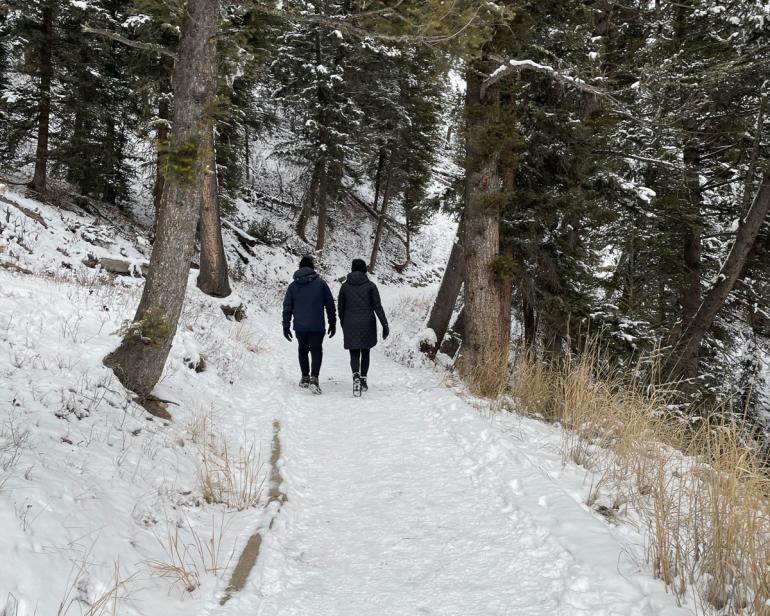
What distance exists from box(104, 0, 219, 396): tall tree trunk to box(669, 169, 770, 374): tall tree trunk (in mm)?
8914

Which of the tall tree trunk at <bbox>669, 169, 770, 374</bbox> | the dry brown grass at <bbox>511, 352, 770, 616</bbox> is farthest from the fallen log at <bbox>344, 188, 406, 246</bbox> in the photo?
the dry brown grass at <bbox>511, 352, 770, 616</bbox>

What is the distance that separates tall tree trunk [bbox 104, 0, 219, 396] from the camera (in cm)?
431

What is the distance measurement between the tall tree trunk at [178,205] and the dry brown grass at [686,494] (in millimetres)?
3992

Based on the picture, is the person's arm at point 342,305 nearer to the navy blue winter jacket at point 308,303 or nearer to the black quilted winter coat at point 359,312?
the black quilted winter coat at point 359,312

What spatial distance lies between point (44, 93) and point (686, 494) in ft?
59.6

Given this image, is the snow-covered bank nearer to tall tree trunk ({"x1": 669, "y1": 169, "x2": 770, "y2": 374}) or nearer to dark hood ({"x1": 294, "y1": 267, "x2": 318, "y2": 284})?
dark hood ({"x1": 294, "y1": 267, "x2": 318, "y2": 284})

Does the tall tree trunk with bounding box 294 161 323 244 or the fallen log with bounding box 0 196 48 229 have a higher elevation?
the tall tree trunk with bounding box 294 161 323 244

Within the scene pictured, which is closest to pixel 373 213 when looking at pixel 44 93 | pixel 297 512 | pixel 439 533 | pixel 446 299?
pixel 44 93

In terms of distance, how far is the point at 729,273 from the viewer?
9773 millimetres

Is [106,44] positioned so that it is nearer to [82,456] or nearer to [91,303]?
[91,303]

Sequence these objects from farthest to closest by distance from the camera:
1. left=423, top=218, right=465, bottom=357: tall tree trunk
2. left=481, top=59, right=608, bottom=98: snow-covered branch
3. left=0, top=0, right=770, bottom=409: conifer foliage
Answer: left=423, top=218, right=465, bottom=357: tall tree trunk
left=481, top=59, right=608, bottom=98: snow-covered branch
left=0, top=0, right=770, bottom=409: conifer foliage

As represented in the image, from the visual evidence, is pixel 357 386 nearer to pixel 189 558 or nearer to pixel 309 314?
pixel 309 314

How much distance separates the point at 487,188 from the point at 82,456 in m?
5.87

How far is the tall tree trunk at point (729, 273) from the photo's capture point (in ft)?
31.0
